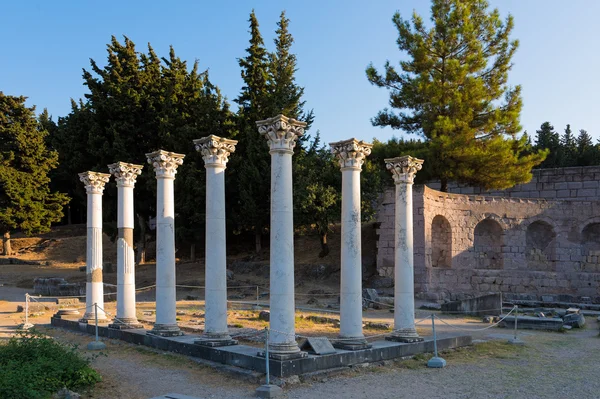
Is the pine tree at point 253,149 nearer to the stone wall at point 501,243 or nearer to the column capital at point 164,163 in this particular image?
the stone wall at point 501,243

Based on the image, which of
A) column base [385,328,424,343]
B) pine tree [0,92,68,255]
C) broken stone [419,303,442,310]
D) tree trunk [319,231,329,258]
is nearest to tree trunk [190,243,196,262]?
tree trunk [319,231,329,258]

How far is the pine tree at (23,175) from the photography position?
40.8m

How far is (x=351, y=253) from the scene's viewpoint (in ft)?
42.2

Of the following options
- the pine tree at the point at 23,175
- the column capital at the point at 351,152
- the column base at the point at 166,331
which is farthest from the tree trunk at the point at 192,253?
the column capital at the point at 351,152

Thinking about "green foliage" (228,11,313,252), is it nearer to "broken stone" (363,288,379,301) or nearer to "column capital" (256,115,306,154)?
"broken stone" (363,288,379,301)

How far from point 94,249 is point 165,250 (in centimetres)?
421

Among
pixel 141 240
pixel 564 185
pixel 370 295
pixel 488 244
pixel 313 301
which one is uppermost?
pixel 564 185

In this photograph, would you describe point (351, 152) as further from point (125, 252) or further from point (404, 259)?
point (125, 252)

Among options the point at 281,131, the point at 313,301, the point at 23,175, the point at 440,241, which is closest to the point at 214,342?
the point at 281,131

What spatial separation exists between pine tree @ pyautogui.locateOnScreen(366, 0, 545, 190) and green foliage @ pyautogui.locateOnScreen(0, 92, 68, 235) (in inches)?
1025

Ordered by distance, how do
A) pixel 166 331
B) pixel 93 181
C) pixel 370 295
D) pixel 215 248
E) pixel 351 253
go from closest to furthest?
pixel 351 253
pixel 215 248
pixel 166 331
pixel 93 181
pixel 370 295

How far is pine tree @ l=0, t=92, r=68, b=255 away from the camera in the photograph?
40812mm

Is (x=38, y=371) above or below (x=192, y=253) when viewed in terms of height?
below

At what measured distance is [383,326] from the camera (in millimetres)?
18344
